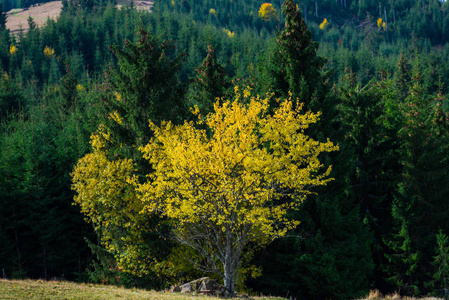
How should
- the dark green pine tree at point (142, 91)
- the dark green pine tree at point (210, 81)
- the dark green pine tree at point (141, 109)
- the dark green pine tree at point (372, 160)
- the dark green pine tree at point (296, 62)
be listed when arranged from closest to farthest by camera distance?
the dark green pine tree at point (141, 109), the dark green pine tree at point (142, 91), the dark green pine tree at point (296, 62), the dark green pine tree at point (372, 160), the dark green pine tree at point (210, 81)

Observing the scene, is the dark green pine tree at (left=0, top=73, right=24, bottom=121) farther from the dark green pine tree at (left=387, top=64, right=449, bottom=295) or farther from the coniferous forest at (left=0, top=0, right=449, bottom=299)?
the dark green pine tree at (left=387, top=64, right=449, bottom=295)

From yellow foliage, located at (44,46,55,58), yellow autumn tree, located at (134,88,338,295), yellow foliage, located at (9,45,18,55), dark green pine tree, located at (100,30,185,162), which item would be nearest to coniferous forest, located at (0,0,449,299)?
dark green pine tree, located at (100,30,185,162)

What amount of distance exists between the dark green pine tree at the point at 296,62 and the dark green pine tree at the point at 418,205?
9.76 m

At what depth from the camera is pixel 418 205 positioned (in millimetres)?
29625

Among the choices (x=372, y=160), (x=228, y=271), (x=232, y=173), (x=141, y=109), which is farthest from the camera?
(x=372, y=160)

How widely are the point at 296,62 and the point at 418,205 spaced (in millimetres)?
14033

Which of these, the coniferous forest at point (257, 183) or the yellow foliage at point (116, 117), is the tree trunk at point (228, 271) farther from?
the yellow foliage at point (116, 117)

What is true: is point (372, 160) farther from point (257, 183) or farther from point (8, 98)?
point (8, 98)

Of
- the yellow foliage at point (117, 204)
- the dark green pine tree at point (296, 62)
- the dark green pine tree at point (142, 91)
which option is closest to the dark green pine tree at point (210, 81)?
the dark green pine tree at point (296, 62)

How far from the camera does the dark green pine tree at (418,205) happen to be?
28.8m

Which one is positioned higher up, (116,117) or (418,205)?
(116,117)

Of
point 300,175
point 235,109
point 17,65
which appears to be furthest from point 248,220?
point 17,65

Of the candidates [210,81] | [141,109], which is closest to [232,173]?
[141,109]

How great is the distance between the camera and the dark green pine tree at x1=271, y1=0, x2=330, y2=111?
24625mm
